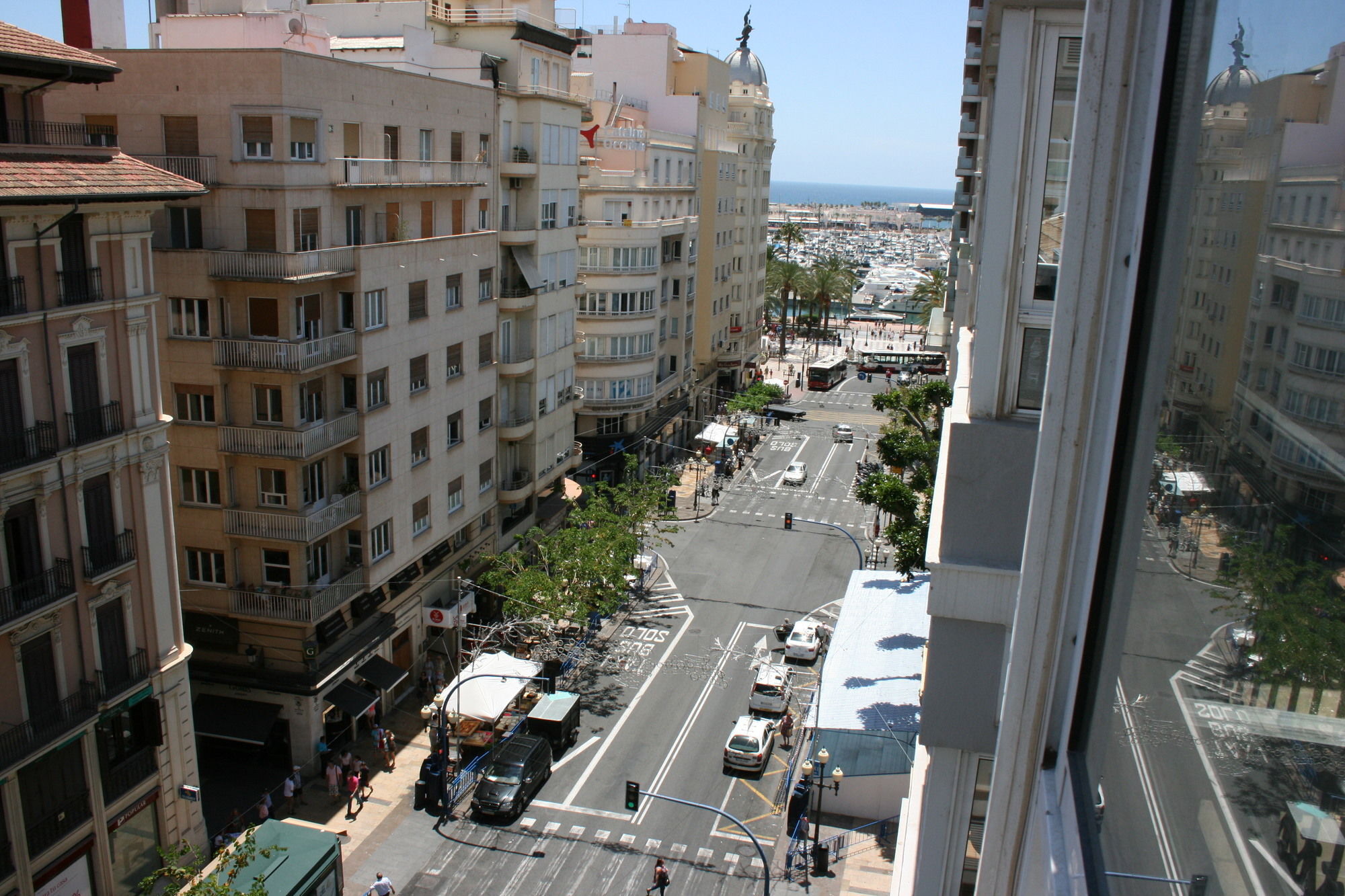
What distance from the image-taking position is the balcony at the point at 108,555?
2298 cm

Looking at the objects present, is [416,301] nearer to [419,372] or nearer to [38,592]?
[419,372]

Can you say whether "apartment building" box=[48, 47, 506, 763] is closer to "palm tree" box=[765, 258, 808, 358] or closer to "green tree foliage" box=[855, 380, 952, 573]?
"green tree foliage" box=[855, 380, 952, 573]

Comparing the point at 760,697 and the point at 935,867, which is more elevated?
the point at 935,867

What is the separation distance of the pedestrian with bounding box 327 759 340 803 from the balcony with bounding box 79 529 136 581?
9747mm

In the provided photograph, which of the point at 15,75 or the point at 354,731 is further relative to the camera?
the point at 354,731

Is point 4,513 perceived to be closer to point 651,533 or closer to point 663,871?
point 663,871

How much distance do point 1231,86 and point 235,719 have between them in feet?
110

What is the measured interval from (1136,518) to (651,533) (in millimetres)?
53123

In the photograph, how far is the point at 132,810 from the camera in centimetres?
2464

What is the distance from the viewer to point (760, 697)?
37.2 m

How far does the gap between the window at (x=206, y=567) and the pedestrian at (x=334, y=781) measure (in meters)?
6.19

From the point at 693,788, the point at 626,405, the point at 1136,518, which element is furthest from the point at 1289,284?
the point at 626,405

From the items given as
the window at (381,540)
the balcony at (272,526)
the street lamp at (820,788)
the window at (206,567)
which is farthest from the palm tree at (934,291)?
the window at (206,567)

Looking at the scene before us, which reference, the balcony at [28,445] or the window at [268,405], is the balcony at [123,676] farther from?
the window at [268,405]
